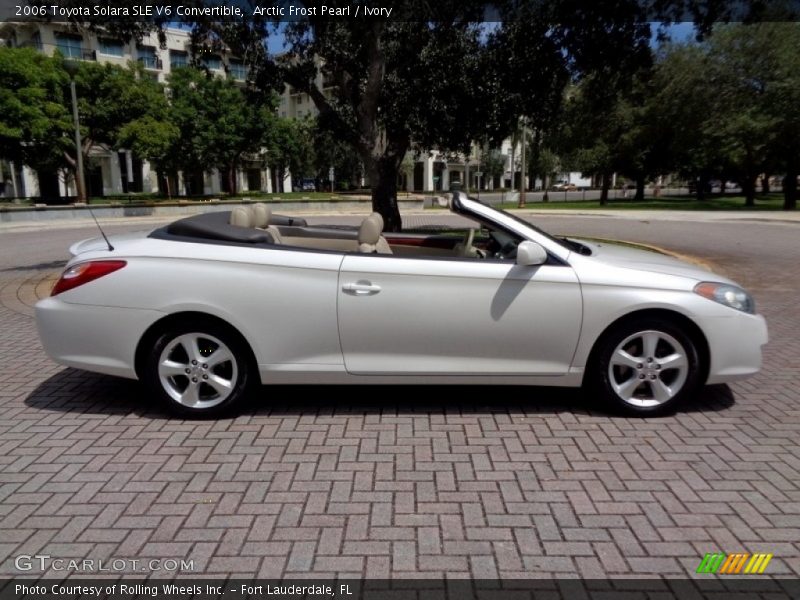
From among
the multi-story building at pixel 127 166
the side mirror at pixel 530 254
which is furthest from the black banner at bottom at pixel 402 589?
the multi-story building at pixel 127 166

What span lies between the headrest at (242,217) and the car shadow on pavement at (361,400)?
1280mm

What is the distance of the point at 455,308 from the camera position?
4.02 metres

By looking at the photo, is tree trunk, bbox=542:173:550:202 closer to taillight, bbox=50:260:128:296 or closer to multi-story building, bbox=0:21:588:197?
multi-story building, bbox=0:21:588:197

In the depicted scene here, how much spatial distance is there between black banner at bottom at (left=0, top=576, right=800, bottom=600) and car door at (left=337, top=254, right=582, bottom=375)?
1762 millimetres

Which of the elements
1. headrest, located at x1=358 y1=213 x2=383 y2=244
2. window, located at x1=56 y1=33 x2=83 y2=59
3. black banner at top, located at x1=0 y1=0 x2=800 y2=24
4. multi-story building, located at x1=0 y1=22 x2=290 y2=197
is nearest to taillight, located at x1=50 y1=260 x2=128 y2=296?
headrest, located at x1=358 y1=213 x2=383 y2=244

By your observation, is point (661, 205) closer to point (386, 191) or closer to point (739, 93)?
point (739, 93)

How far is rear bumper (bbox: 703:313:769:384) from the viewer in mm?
4066

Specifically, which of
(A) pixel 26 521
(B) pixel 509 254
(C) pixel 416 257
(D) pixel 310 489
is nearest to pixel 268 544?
(D) pixel 310 489

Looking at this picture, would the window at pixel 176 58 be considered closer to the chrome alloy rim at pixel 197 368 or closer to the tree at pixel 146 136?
the tree at pixel 146 136

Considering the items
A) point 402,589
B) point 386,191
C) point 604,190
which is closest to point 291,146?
point 604,190

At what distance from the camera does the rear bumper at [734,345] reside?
4066 mm

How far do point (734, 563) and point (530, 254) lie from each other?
2.02 meters

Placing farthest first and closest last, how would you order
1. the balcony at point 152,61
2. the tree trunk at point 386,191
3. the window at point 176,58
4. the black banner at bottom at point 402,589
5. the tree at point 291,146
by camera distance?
the window at point 176,58 → the tree at point 291,146 → the tree trunk at point 386,191 → the balcony at point 152,61 → the black banner at bottom at point 402,589

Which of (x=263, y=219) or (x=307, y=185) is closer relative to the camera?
(x=263, y=219)
